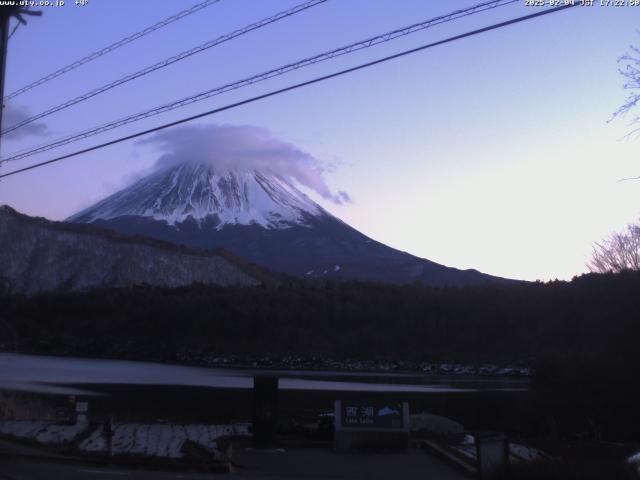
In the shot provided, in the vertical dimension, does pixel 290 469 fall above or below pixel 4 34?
below

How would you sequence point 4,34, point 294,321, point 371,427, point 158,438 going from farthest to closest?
1. point 294,321
2. point 158,438
3. point 371,427
4. point 4,34

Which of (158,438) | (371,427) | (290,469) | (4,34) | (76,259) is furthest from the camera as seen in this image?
(76,259)

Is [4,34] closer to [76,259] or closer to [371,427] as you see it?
[371,427]

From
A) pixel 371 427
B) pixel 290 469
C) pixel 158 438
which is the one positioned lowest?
pixel 290 469

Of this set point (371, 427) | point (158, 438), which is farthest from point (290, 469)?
point (158, 438)

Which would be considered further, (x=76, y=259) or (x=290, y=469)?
(x=76, y=259)

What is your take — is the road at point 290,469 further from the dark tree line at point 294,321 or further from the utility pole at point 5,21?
the dark tree line at point 294,321

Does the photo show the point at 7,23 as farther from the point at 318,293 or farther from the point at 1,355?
the point at 318,293

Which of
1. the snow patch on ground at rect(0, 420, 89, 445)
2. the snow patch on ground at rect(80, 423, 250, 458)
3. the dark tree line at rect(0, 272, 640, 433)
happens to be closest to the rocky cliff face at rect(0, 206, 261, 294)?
the dark tree line at rect(0, 272, 640, 433)
